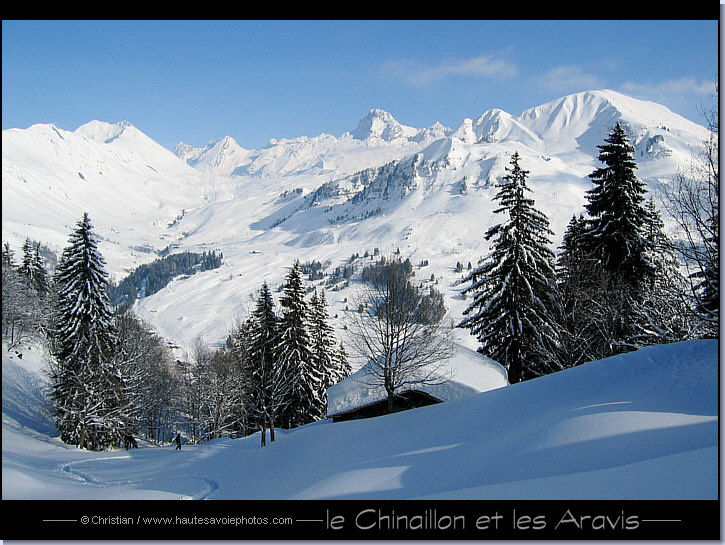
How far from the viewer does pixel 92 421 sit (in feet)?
73.5

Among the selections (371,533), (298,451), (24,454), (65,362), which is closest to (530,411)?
(371,533)

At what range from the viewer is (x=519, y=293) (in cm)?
1884

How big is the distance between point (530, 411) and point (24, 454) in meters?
7.39

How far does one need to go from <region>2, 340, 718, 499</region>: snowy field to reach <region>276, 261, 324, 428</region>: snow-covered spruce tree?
1848cm

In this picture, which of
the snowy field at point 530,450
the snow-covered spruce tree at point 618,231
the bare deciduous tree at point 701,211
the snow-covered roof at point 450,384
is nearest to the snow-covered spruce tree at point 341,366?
the snow-covered roof at point 450,384

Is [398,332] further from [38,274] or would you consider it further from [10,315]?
[38,274]

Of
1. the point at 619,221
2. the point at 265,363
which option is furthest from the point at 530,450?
the point at 265,363

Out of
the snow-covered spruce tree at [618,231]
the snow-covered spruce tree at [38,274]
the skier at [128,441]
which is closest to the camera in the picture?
the snow-covered spruce tree at [618,231]

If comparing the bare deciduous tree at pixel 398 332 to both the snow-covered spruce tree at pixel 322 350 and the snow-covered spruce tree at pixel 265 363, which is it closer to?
the snow-covered spruce tree at pixel 265 363

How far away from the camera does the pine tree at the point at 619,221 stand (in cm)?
1745

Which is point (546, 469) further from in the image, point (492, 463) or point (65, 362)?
point (65, 362)

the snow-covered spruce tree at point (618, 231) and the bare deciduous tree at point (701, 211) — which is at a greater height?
the snow-covered spruce tree at point (618, 231)

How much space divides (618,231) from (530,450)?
15.6m

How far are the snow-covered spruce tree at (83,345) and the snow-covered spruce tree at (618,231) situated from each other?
71.7 ft
